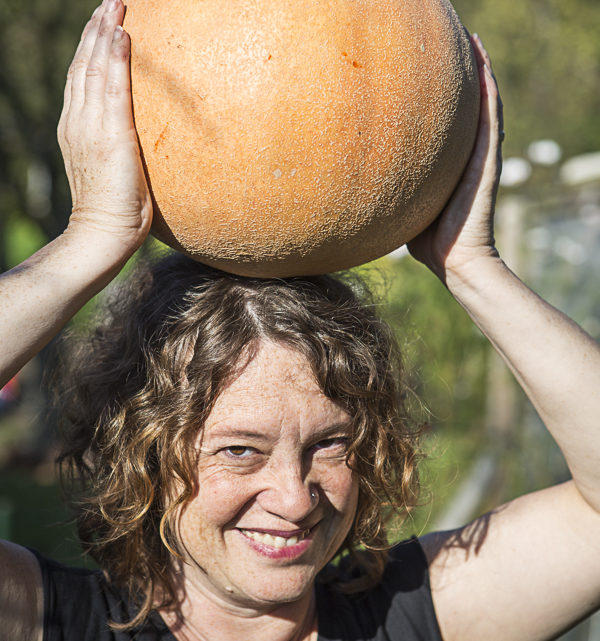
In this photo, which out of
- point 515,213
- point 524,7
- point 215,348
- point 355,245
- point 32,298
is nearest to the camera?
point 32,298

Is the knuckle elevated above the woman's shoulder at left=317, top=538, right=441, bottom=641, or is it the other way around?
the knuckle

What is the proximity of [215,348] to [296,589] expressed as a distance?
612 millimetres

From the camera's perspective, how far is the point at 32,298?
1.56 meters

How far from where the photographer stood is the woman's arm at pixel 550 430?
6.47 feet

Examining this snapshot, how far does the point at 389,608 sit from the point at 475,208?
115 centimetres

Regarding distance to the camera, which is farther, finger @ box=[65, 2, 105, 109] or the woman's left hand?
the woman's left hand

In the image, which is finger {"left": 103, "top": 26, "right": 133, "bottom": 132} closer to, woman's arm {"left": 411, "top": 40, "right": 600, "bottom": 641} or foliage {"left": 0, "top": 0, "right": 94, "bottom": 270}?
woman's arm {"left": 411, "top": 40, "right": 600, "bottom": 641}

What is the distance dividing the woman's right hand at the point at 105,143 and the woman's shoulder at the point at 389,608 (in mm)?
1183

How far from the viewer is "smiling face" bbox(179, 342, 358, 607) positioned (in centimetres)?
179

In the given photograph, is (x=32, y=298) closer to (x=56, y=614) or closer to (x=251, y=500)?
(x=251, y=500)

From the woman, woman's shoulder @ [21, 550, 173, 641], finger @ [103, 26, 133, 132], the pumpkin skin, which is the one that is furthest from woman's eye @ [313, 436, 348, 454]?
finger @ [103, 26, 133, 132]

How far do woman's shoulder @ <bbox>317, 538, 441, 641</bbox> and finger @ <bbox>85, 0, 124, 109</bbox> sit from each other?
148 centimetres

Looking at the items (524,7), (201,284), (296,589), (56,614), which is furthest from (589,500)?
(524,7)

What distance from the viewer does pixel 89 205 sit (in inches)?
64.7
